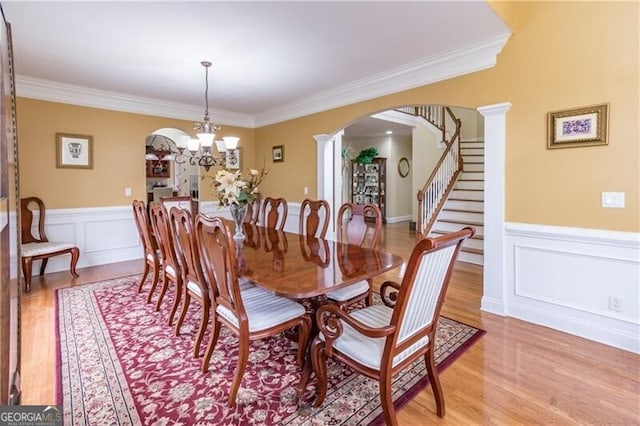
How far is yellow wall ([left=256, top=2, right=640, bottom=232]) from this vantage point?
2346mm

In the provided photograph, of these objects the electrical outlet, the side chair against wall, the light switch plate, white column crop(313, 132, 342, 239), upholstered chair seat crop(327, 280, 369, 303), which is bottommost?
the electrical outlet

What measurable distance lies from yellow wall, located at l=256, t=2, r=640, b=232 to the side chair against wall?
4.92 m

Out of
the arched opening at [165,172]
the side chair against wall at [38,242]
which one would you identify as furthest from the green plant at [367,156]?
the side chair against wall at [38,242]

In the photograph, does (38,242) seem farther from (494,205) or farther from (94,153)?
(494,205)

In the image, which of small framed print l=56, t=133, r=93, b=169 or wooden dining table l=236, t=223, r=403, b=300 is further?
small framed print l=56, t=133, r=93, b=169

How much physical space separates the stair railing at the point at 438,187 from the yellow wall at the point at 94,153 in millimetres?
4319

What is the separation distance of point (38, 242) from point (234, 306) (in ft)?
12.9

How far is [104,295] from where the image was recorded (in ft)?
11.4

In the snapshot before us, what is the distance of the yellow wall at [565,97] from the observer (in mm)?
2346

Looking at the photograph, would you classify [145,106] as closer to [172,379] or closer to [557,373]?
[172,379]

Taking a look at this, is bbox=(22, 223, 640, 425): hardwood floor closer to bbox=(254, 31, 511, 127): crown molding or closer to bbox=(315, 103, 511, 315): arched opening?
bbox=(315, 103, 511, 315): arched opening

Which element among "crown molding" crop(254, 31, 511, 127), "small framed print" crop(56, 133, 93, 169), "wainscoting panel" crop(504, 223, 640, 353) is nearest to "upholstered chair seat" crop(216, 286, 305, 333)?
"wainscoting panel" crop(504, 223, 640, 353)

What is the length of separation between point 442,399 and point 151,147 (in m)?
10.0

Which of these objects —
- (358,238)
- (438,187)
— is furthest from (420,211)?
(358,238)
